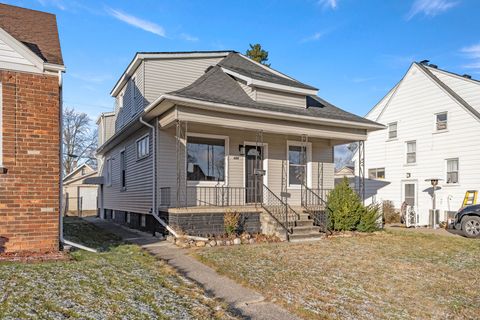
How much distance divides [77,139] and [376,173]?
1281 inches

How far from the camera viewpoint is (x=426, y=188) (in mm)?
17828

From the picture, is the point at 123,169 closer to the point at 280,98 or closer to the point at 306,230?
the point at 280,98

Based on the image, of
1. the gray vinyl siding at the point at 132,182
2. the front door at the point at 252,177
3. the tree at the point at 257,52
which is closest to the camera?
the gray vinyl siding at the point at 132,182

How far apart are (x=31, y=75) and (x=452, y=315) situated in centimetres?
757

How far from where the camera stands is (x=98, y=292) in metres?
4.51

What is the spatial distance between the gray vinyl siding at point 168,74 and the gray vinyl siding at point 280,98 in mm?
2989

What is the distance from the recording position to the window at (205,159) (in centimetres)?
1133

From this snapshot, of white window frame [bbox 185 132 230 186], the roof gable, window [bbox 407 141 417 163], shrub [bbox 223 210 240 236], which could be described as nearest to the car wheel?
window [bbox 407 141 417 163]

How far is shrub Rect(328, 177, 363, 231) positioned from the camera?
36.6ft

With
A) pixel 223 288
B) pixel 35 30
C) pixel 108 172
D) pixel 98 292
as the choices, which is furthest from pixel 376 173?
pixel 98 292

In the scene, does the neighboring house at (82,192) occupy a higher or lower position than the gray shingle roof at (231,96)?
lower

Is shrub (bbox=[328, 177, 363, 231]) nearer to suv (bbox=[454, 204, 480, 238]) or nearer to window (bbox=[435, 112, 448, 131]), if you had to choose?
suv (bbox=[454, 204, 480, 238])

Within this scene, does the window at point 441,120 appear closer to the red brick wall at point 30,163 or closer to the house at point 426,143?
the house at point 426,143

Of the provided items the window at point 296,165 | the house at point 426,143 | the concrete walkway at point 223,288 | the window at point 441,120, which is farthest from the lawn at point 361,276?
the window at point 441,120
